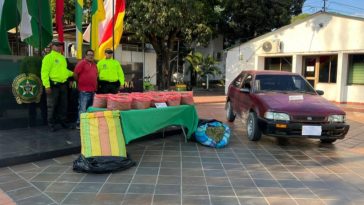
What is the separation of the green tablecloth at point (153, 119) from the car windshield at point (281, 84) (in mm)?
1843

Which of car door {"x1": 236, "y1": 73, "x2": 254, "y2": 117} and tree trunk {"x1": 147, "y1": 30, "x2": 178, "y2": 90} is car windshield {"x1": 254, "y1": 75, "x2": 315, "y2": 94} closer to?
car door {"x1": 236, "y1": 73, "x2": 254, "y2": 117}

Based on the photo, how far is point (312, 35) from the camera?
15.5 metres

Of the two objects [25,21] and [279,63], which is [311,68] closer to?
[279,63]

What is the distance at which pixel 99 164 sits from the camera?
15.9 feet

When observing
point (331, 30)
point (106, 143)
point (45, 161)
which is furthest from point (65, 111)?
point (331, 30)

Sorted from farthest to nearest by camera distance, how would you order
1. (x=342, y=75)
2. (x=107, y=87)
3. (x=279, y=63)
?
(x=279, y=63) < (x=342, y=75) < (x=107, y=87)

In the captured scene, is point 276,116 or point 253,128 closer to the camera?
point 276,116

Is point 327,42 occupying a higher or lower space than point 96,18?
higher

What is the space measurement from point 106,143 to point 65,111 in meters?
2.57

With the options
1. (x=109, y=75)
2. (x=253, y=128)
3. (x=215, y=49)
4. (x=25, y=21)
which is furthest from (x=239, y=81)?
(x=215, y=49)

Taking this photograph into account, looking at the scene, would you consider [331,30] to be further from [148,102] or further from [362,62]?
[148,102]

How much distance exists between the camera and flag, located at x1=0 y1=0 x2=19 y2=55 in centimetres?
719

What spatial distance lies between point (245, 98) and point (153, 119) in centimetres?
286

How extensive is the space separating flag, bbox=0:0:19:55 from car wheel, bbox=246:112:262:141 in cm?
546
